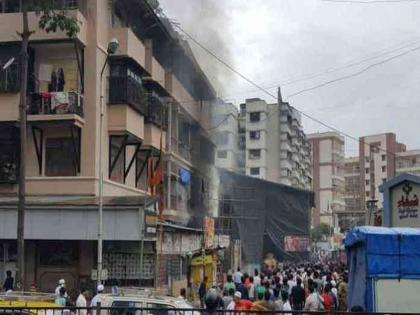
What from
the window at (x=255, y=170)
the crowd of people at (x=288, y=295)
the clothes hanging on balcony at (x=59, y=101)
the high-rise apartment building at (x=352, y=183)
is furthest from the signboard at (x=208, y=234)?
the high-rise apartment building at (x=352, y=183)

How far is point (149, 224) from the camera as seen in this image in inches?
828

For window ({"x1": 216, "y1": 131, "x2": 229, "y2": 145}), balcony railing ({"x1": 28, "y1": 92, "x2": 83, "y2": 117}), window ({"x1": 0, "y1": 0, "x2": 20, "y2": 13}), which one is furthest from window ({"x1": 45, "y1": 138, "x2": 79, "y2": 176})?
window ({"x1": 216, "y1": 131, "x2": 229, "y2": 145})

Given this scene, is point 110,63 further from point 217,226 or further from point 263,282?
point 217,226

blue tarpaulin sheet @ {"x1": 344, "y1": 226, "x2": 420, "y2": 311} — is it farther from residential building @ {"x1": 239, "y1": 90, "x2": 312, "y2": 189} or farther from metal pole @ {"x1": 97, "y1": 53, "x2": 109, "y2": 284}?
residential building @ {"x1": 239, "y1": 90, "x2": 312, "y2": 189}

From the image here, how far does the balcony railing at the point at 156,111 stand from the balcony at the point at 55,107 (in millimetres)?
5131

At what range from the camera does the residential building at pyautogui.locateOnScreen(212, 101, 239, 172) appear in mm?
44719

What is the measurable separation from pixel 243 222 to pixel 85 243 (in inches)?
838

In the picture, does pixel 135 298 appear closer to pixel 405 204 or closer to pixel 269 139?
pixel 405 204

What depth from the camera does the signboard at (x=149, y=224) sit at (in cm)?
2095

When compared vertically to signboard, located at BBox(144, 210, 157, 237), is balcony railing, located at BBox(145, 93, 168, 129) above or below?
above

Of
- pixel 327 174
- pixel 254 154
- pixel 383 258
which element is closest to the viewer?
pixel 383 258

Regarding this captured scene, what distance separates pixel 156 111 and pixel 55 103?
6763 millimetres

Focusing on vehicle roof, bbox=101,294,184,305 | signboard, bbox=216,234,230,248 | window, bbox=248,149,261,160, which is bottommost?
vehicle roof, bbox=101,294,184,305

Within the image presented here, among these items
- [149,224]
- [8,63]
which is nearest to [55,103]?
[8,63]
